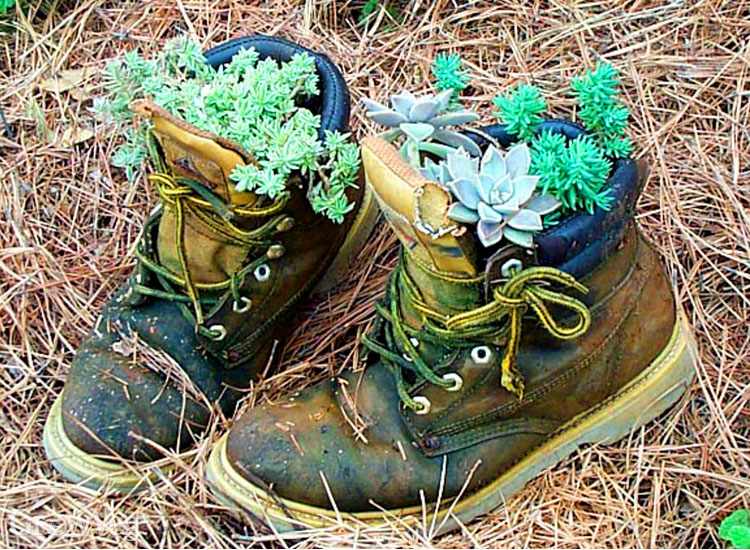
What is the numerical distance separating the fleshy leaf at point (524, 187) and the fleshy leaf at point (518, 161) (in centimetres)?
3

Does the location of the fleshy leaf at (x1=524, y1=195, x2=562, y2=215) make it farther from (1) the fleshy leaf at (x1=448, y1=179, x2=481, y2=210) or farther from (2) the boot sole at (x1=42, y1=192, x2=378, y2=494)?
(2) the boot sole at (x1=42, y1=192, x2=378, y2=494)

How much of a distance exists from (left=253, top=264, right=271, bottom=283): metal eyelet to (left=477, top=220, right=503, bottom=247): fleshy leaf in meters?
0.44

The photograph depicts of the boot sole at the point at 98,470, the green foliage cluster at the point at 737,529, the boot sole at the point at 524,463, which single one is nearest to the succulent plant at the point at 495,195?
the boot sole at the point at 524,463

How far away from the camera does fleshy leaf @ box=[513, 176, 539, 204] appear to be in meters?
1.30

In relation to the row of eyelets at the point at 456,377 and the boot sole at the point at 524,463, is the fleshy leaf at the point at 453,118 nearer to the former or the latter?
the row of eyelets at the point at 456,377

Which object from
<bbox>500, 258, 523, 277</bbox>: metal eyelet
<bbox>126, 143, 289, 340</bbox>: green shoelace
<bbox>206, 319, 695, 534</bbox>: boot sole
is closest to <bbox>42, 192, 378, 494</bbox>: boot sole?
<bbox>206, 319, 695, 534</bbox>: boot sole

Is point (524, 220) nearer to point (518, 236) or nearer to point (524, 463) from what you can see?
point (518, 236)

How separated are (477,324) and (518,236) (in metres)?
0.16

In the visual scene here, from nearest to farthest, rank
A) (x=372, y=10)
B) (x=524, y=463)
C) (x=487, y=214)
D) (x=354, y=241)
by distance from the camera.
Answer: (x=487, y=214) < (x=524, y=463) < (x=354, y=241) < (x=372, y=10)

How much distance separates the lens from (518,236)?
1309 millimetres

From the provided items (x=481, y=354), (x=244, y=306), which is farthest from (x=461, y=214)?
(x=244, y=306)

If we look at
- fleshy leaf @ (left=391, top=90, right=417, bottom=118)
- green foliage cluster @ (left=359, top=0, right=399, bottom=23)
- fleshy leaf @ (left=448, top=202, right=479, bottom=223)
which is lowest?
green foliage cluster @ (left=359, top=0, right=399, bottom=23)

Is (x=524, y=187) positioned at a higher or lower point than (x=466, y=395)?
higher

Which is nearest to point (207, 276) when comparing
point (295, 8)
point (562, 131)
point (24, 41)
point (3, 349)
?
point (3, 349)
